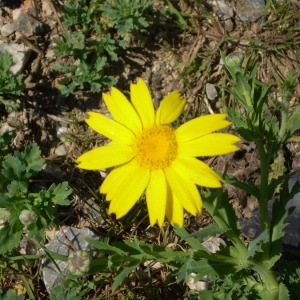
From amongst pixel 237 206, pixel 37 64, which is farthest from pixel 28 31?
pixel 237 206

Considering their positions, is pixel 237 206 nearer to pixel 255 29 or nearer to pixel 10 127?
pixel 255 29

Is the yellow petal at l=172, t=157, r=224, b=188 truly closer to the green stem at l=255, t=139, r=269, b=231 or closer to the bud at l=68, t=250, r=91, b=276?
the green stem at l=255, t=139, r=269, b=231

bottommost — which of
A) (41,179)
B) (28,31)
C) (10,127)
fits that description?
(41,179)

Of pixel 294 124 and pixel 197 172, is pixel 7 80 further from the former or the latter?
pixel 294 124

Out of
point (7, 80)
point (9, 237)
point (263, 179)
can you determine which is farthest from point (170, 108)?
point (7, 80)

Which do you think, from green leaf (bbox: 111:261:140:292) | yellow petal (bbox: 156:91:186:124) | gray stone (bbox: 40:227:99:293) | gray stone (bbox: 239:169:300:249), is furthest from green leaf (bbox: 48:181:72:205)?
gray stone (bbox: 239:169:300:249)

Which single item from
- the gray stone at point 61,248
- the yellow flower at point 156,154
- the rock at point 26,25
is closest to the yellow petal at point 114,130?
the yellow flower at point 156,154
